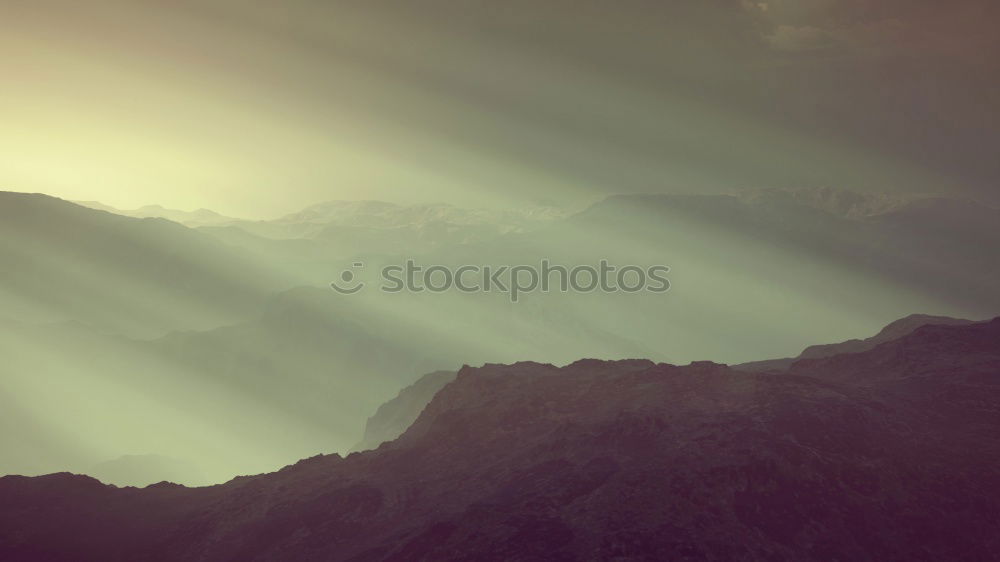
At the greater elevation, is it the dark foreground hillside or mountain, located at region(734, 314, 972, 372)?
mountain, located at region(734, 314, 972, 372)

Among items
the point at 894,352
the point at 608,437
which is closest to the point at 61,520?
the point at 608,437

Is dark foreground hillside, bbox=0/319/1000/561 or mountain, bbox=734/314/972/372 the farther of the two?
mountain, bbox=734/314/972/372

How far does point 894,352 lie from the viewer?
100062 millimetres

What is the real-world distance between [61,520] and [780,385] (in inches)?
3729

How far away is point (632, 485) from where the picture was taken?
69.9 metres

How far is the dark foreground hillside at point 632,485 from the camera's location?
6241 centimetres

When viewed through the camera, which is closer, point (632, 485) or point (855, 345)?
point (632, 485)

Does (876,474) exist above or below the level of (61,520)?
above

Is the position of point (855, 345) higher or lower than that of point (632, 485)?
higher

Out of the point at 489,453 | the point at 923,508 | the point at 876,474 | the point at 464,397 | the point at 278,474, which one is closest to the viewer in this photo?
the point at 923,508

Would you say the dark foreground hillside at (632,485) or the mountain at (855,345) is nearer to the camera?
the dark foreground hillside at (632,485)

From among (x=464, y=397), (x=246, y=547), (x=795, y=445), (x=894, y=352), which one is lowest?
(x=246, y=547)

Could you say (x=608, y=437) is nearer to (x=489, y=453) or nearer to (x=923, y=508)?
(x=489, y=453)

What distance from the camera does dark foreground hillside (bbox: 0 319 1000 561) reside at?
62406 millimetres
